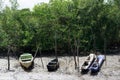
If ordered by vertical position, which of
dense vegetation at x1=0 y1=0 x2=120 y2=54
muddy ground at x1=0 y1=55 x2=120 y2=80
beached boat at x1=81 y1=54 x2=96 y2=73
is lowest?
muddy ground at x1=0 y1=55 x2=120 y2=80

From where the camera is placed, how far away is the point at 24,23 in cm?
2522

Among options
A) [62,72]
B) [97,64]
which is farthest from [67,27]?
[97,64]

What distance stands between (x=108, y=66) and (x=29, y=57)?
590cm

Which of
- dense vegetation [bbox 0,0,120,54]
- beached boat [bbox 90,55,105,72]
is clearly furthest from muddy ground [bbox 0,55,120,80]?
dense vegetation [bbox 0,0,120,54]

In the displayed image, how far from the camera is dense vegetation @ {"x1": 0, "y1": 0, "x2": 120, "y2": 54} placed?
947 inches

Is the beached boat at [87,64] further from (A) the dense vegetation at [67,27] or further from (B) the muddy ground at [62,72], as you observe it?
(A) the dense vegetation at [67,27]

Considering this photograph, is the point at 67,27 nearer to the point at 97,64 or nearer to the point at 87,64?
the point at 87,64

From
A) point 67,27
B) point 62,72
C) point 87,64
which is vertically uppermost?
point 67,27

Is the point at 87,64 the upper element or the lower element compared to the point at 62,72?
upper

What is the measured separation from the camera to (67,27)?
24.0 m

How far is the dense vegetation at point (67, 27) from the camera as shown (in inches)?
947

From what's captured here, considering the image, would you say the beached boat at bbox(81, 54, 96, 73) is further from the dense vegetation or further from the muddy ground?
the dense vegetation

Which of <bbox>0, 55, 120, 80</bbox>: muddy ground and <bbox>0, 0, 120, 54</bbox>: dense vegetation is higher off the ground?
<bbox>0, 0, 120, 54</bbox>: dense vegetation

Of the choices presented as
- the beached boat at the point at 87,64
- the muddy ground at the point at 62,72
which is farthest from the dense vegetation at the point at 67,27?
the beached boat at the point at 87,64
